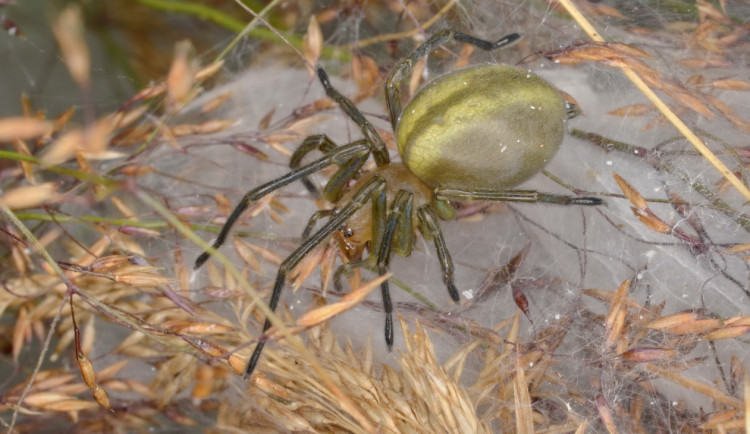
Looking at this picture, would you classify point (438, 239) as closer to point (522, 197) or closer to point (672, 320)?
point (522, 197)

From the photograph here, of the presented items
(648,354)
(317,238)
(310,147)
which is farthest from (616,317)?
(310,147)

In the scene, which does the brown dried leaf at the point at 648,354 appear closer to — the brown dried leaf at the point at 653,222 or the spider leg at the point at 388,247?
the brown dried leaf at the point at 653,222

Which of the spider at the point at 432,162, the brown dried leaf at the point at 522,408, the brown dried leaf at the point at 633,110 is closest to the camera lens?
the brown dried leaf at the point at 522,408

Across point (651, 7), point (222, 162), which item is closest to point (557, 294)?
point (651, 7)

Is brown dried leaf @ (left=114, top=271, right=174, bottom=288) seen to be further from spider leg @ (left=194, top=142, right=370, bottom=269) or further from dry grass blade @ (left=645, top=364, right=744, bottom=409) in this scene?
dry grass blade @ (left=645, top=364, right=744, bottom=409)

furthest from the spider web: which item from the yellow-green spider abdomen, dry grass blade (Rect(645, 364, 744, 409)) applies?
the yellow-green spider abdomen

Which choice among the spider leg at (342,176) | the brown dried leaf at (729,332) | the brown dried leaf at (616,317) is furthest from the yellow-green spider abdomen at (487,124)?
the brown dried leaf at (729,332)
